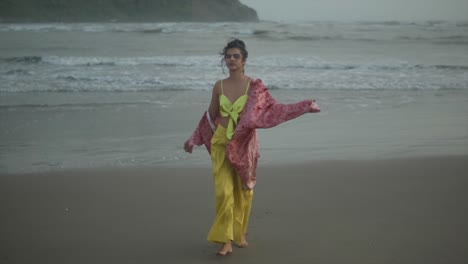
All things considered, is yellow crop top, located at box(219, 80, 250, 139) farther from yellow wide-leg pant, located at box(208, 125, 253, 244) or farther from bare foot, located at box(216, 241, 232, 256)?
bare foot, located at box(216, 241, 232, 256)

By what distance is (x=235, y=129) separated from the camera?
408cm

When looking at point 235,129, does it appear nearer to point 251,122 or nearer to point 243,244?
point 251,122

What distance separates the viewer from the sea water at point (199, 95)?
7.60m

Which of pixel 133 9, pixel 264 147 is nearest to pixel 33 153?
pixel 264 147

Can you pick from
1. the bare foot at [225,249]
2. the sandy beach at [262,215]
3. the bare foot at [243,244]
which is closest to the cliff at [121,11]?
the sandy beach at [262,215]

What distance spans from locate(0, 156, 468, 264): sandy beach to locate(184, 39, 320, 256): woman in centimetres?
34

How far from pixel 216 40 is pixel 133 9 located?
18219mm

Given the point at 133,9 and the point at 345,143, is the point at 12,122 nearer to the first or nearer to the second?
the point at 345,143

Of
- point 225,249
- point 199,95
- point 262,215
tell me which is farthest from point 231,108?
point 199,95

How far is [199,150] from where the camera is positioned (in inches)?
298

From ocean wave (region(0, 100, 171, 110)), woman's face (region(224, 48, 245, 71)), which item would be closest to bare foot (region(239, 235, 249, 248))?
woman's face (region(224, 48, 245, 71))

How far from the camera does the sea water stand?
24.9 feet

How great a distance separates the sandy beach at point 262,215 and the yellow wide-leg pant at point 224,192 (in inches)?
8.0

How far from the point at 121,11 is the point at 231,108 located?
40873 millimetres
